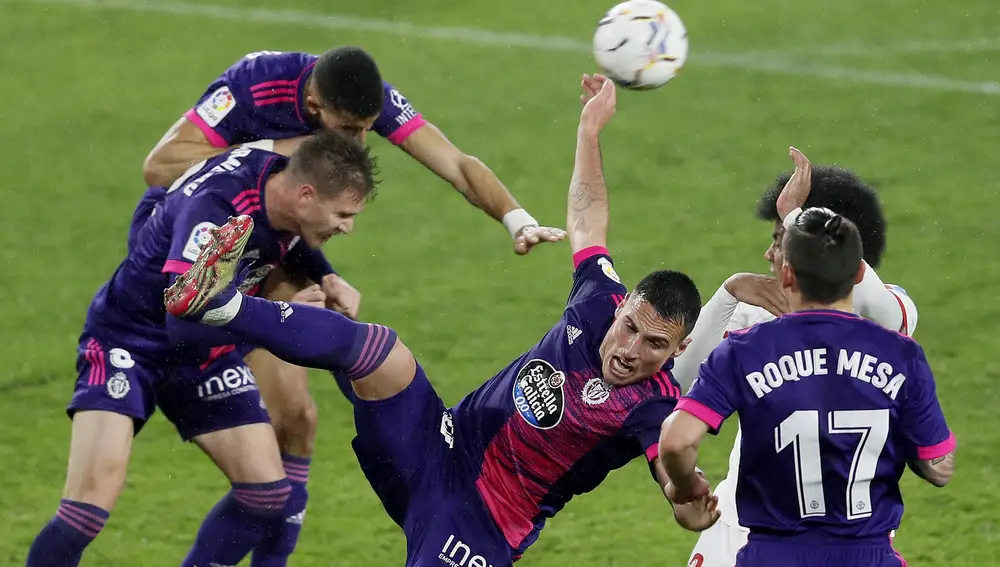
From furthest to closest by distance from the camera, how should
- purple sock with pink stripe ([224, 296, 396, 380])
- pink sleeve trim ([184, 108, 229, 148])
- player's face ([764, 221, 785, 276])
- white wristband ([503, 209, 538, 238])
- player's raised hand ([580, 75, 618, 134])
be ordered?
pink sleeve trim ([184, 108, 229, 148]) < white wristband ([503, 209, 538, 238]) < player's raised hand ([580, 75, 618, 134]) < purple sock with pink stripe ([224, 296, 396, 380]) < player's face ([764, 221, 785, 276])

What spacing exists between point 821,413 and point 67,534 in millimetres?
2964

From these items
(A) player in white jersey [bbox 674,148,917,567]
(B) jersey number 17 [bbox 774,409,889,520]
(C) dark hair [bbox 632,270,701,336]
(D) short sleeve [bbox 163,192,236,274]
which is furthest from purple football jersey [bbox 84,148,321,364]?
(B) jersey number 17 [bbox 774,409,889,520]

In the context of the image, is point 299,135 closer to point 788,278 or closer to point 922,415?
point 788,278

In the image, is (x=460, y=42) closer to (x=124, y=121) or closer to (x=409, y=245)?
(x=124, y=121)

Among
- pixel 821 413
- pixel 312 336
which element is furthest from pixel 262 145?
pixel 821 413

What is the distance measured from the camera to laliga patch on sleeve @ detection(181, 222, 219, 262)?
5.52 m

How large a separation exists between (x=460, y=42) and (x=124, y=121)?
328 centimetres

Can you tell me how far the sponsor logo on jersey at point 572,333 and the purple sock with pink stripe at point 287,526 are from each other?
148 cm

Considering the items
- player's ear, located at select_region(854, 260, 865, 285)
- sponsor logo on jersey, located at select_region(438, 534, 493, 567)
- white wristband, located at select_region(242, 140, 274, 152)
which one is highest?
player's ear, located at select_region(854, 260, 865, 285)

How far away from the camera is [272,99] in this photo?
6566 millimetres

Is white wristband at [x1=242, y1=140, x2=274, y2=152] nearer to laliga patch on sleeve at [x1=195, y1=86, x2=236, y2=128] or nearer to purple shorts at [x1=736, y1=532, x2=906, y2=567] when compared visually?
laliga patch on sleeve at [x1=195, y1=86, x2=236, y2=128]

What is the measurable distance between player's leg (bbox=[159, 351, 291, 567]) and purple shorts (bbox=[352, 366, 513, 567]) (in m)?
0.61

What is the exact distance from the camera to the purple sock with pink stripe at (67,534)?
5727 mm

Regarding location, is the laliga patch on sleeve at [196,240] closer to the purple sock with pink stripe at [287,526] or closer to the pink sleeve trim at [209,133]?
the pink sleeve trim at [209,133]
